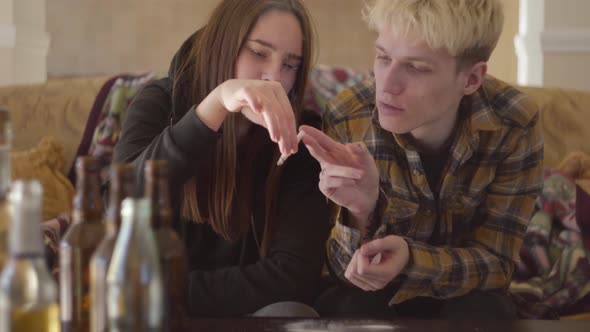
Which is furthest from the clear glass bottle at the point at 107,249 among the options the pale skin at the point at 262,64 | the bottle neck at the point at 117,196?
the pale skin at the point at 262,64

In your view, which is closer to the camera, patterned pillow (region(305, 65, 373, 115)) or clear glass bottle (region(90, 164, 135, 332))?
clear glass bottle (region(90, 164, 135, 332))

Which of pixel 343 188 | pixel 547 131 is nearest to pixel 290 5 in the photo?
pixel 343 188

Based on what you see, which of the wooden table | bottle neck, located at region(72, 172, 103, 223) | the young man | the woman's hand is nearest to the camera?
bottle neck, located at region(72, 172, 103, 223)

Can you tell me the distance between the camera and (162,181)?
0.64 meters

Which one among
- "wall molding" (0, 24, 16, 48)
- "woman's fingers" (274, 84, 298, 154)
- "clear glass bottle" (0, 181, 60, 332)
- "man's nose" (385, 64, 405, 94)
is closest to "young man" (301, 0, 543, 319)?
"man's nose" (385, 64, 405, 94)

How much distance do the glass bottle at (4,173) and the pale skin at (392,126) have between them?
0.62m

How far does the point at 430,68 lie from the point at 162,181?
0.92 meters

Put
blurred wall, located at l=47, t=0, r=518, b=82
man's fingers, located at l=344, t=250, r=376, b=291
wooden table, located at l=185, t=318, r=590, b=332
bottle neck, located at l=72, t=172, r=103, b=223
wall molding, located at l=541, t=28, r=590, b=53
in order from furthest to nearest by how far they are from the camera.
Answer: blurred wall, located at l=47, t=0, r=518, b=82
wall molding, located at l=541, t=28, r=590, b=53
man's fingers, located at l=344, t=250, r=376, b=291
wooden table, located at l=185, t=318, r=590, b=332
bottle neck, located at l=72, t=172, r=103, b=223

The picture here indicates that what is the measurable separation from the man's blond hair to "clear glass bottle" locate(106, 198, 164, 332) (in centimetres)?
95

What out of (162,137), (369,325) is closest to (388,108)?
(162,137)

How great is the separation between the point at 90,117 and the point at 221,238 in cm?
73

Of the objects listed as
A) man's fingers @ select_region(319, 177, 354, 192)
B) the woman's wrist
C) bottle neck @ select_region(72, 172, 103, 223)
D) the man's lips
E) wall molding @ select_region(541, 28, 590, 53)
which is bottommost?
man's fingers @ select_region(319, 177, 354, 192)

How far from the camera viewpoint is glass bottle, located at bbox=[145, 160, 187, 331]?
632 millimetres

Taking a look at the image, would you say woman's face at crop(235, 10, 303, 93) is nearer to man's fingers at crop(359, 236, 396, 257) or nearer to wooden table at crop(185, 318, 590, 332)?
man's fingers at crop(359, 236, 396, 257)
